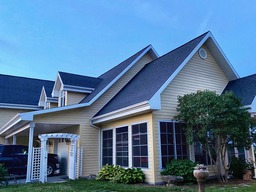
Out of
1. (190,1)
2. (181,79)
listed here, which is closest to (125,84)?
(181,79)

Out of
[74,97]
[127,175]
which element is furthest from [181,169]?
[74,97]

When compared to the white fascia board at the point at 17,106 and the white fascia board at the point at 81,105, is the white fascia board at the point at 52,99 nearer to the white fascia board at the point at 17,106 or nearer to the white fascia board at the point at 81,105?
the white fascia board at the point at 81,105

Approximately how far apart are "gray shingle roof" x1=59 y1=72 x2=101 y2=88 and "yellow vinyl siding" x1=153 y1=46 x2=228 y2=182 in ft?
21.6

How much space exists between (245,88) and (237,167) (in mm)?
3870

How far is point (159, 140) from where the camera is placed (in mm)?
10031

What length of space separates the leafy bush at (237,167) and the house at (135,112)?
1.74 metres

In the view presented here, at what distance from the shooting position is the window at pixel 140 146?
405 inches

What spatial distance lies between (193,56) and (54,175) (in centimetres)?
1014

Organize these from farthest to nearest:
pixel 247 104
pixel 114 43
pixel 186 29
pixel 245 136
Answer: pixel 114 43 → pixel 186 29 → pixel 247 104 → pixel 245 136

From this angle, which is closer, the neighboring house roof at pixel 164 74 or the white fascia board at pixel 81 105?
the neighboring house roof at pixel 164 74

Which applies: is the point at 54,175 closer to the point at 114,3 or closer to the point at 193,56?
the point at 193,56

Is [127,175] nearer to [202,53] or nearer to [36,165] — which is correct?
[36,165]

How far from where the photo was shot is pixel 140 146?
10.6m

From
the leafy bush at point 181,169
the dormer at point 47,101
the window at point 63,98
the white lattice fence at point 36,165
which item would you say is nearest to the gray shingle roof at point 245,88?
the leafy bush at point 181,169
